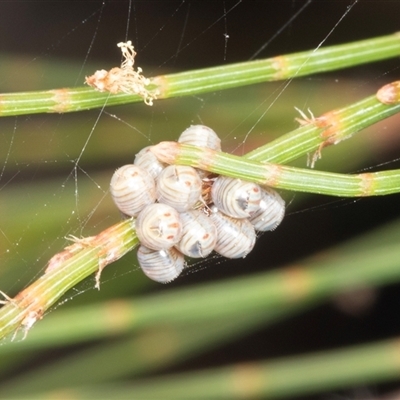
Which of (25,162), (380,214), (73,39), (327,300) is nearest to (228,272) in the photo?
(327,300)

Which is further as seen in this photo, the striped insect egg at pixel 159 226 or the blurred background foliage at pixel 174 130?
the blurred background foliage at pixel 174 130

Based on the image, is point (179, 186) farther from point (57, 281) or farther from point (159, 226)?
point (57, 281)

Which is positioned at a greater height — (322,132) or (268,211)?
(322,132)

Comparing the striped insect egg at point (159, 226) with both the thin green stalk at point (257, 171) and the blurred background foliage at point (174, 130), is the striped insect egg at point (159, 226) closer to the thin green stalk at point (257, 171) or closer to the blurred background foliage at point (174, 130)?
the thin green stalk at point (257, 171)

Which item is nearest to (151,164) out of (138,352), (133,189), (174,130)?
(133,189)

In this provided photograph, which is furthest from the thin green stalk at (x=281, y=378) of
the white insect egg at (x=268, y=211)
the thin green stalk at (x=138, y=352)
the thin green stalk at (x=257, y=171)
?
the thin green stalk at (x=257, y=171)

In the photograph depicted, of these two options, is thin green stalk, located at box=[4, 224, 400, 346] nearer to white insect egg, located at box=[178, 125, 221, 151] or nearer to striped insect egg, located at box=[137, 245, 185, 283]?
striped insect egg, located at box=[137, 245, 185, 283]

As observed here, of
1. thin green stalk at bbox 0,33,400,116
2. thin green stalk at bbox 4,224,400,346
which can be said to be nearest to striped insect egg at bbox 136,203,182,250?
thin green stalk at bbox 0,33,400,116
